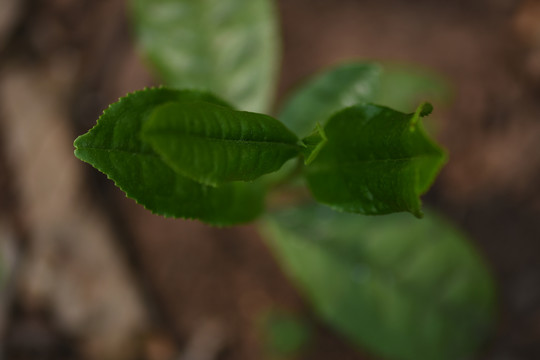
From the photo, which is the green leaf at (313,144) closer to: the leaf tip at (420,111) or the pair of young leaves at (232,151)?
the pair of young leaves at (232,151)

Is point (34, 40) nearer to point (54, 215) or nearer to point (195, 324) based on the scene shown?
point (54, 215)

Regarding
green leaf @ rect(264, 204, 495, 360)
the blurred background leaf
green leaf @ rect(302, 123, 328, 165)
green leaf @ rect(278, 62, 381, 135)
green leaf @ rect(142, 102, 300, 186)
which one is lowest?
the blurred background leaf

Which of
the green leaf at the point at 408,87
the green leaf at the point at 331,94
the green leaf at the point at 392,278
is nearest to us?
the green leaf at the point at 331,94

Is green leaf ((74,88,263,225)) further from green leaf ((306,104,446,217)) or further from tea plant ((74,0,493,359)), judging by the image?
green leaf ((306,104,446,217))

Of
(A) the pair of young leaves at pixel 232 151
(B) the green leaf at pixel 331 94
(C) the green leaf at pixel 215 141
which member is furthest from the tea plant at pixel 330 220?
(C) the green leaf at pixel 215 141

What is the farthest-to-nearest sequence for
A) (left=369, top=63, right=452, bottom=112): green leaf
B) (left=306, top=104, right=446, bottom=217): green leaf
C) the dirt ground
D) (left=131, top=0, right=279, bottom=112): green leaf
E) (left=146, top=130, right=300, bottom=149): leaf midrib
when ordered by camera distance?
the dirt ground → (left=369, top=63, right=452, bottom=112): green leaf → (left=131, top=0, right=279, bottom=112): green leaf → (left=306, top=104, right=446, bottom=217): green leaf → (left=146, top=130, right=300, bottom=149): leaf midrib

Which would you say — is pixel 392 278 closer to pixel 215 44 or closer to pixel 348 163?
pixel 215 44

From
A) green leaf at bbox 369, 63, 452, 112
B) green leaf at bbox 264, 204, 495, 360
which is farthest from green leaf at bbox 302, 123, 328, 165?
green leaf at bbox 369, 63, 452, 112

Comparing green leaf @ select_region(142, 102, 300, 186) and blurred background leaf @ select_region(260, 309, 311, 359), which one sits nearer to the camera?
green leaf @ select_region(142, 102, 300, 186)

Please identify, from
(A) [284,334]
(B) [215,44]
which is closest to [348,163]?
(B) [215,44]
